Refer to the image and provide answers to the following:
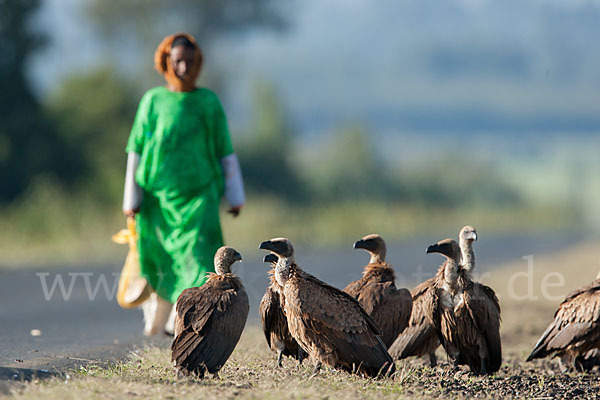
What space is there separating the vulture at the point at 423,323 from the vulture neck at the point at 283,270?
123 cm

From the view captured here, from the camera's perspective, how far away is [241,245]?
23.1m

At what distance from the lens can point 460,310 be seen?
810cm

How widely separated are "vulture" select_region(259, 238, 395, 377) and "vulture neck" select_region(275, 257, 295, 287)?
0.16ft

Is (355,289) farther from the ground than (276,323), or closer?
farther from the ground

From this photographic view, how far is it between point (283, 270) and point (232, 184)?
241 centimetres

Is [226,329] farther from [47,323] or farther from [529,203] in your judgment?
[529,203]

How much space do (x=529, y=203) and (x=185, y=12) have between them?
19000 mm

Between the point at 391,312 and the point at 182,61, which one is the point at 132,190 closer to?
the point at 182,61

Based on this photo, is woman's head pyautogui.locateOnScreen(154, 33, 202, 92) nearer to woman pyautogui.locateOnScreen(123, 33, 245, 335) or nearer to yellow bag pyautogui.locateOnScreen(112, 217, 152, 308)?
woman pyautogui.locateOnScreen(123, 33, 245, 335)

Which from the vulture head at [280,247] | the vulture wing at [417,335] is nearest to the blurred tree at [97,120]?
the vulture wing at [417,335]

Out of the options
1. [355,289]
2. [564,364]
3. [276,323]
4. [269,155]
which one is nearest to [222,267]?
[276,323]

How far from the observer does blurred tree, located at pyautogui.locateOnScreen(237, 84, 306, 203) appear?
127ft

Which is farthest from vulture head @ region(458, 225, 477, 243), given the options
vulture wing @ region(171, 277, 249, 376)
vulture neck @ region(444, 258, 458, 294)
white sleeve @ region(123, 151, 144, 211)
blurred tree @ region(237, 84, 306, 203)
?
blurred tree @ region(237, 84, 306, 203)

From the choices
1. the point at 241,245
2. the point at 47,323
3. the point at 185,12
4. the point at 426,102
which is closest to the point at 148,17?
the point at 185,12
